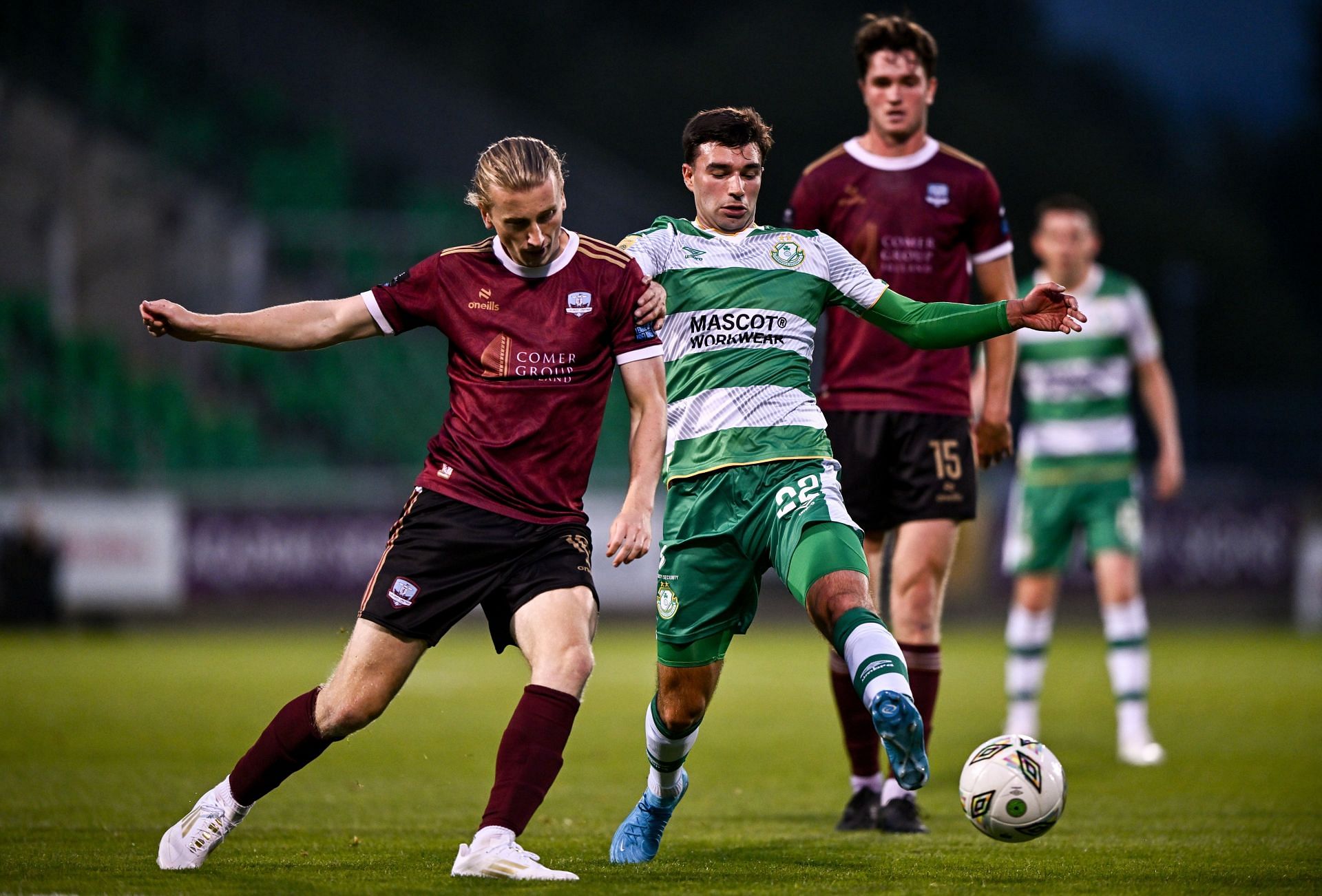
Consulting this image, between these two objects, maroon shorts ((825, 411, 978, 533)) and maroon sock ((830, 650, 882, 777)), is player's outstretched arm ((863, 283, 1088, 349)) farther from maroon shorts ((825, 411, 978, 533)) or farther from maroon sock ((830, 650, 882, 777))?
maroon sock ((830, 650, 882, 777))

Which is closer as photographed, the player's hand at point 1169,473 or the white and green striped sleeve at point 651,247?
the white and green striped sleeve at point 651,247

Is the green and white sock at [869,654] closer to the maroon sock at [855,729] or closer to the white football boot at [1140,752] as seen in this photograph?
the maroon sock at [855,729]

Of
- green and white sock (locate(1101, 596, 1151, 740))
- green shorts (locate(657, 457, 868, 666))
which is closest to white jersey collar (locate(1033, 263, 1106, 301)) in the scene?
green and white sock (locate(1101, 596, 1151, 740))

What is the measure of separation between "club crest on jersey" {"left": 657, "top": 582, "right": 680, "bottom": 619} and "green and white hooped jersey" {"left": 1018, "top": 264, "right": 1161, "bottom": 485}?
15.7 feet

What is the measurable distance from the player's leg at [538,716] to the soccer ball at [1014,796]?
4.09ft

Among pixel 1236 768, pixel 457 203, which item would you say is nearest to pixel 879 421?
pixel 1236 768

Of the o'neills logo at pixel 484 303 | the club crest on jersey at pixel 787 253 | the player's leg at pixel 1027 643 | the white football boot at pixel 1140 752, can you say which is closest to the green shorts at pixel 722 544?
the club crest on jersey at pixel 787 253

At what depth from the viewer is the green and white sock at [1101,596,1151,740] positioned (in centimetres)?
918

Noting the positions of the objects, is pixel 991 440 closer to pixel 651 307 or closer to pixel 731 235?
pixel 731 235

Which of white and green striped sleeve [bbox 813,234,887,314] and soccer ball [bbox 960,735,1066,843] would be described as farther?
white and green striped sleeve [bbox 813,234,887,314]

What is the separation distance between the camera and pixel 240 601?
18578 millimetres

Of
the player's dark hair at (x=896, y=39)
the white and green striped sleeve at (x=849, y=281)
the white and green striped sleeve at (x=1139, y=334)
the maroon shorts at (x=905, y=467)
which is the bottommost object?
the maroon shorts at (x=905, y=467)

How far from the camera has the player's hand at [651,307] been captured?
5.12 meters

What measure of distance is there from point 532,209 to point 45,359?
58.6ft
